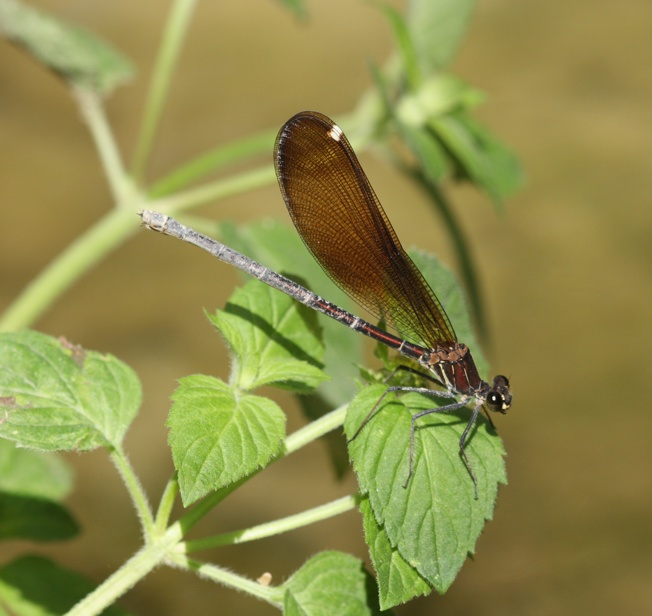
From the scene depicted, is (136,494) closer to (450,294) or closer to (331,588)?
(331,588)

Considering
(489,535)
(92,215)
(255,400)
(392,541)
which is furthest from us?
(92,215)

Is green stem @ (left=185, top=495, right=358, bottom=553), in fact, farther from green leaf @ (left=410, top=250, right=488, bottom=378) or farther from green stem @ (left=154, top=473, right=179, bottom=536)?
green leaf @ (left=410, top=250, right=488, bottom=378)

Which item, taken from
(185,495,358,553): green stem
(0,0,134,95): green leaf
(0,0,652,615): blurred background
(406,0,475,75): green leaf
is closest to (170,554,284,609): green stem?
(185,495,358,553): green stem

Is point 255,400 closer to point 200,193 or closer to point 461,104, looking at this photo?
point 200,193

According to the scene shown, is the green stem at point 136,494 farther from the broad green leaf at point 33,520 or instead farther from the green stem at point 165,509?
the broad green leaf at point 33,520

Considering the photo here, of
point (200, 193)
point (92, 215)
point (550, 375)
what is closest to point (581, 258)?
point (550, 375)

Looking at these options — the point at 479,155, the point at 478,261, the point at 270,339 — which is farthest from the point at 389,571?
the point at 478,261
